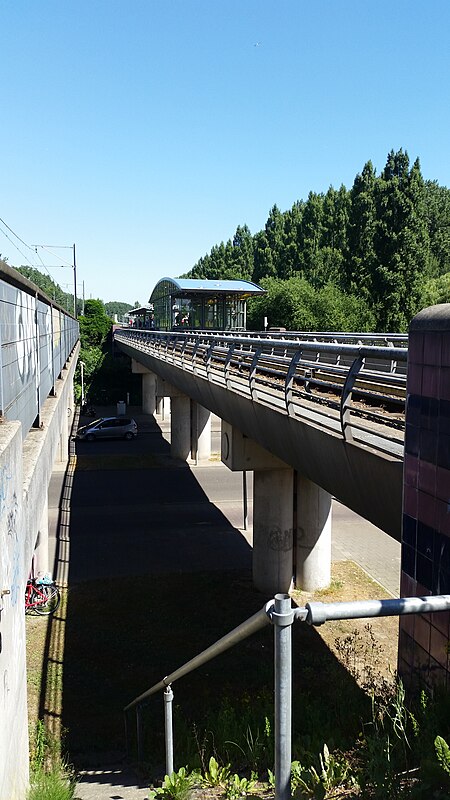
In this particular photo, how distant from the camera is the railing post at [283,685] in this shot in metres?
1.98

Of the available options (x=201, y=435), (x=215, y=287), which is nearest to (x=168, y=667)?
(x=201, y=435)

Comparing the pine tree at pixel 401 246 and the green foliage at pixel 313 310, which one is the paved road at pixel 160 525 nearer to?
the green foliage at pixel 313 310

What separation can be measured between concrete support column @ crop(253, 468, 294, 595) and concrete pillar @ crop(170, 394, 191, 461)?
13.8 m

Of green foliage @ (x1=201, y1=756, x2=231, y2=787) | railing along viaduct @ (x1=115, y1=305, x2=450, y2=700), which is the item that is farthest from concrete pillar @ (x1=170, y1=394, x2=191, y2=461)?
green foliage @ (x1=201, y1=756, x2=231, y2=787)

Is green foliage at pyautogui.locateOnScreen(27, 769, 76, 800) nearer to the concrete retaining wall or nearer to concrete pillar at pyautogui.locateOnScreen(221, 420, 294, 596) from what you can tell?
the concrete retaining wall

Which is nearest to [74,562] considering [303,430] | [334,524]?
[334,524]

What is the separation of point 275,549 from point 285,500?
110 cm

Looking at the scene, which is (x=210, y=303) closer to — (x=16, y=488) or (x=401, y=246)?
(x=401, y=246)

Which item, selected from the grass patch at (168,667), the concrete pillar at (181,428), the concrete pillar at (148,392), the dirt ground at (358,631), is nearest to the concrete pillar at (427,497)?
the grass patch at (168,667)

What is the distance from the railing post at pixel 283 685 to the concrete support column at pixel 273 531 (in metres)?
11.6

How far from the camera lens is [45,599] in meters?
12.2

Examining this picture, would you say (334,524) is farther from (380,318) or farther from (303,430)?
(380,318)

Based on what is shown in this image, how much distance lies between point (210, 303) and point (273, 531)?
2272 cm

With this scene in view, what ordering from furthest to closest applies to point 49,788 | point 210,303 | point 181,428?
point 210,303, point 181,428, point 49,788
